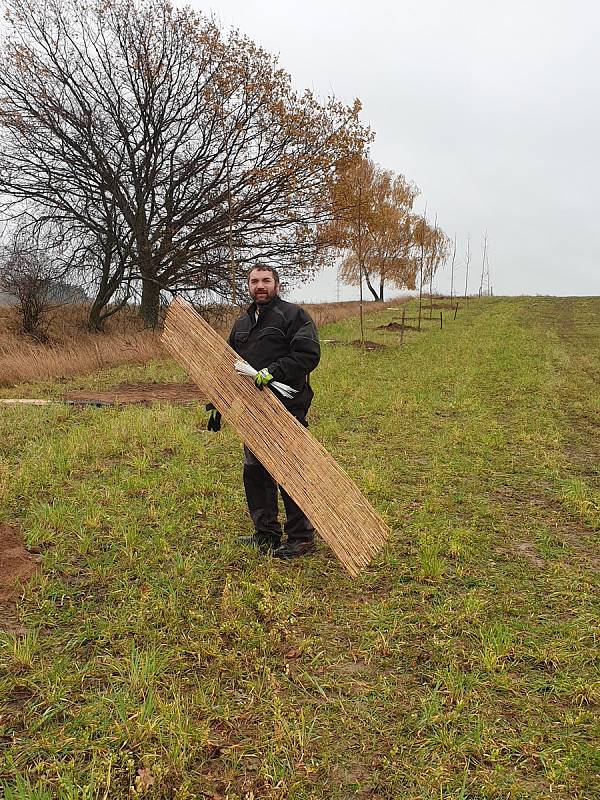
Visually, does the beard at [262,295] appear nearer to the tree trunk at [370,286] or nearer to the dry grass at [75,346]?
the dry grass at [75,346]

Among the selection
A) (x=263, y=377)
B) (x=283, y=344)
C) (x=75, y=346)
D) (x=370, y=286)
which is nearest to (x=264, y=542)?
(x=263, y=377)

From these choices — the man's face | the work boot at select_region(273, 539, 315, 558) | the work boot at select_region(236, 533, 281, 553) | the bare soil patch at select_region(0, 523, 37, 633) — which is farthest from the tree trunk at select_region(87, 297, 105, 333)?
the work boot at select_region(273, 539, 315, 558)

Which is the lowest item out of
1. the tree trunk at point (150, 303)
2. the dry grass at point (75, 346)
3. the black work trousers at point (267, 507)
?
the black work trousers at point (267, 507)

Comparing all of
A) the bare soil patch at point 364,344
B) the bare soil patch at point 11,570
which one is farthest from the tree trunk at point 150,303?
the bare soil patch at point 11,570

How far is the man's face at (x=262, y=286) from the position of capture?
3586 mm

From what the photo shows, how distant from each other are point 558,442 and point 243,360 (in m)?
4.39

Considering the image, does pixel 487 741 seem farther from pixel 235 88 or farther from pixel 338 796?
pixel 235 88

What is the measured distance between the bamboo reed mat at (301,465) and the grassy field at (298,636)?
26 cm

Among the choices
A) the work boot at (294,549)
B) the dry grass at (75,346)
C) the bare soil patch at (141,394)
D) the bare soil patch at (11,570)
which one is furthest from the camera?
the dry grass at (75,346)

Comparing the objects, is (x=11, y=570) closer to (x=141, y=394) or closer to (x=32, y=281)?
(x=141, y=394)

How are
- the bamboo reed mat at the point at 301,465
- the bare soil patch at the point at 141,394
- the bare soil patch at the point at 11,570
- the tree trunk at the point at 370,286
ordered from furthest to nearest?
A: the tree trunk at the point at 370,286, the bare soil patch at the point at 141,394, the bamboo reed mat at the point at 301,465, the bare soil patch at the point at 11,570

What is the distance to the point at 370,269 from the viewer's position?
34.3 m

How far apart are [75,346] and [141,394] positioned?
5725 millimetres

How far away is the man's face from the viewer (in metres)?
3.59
